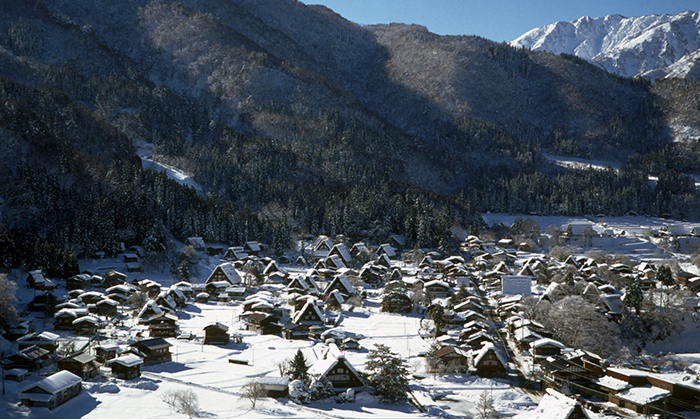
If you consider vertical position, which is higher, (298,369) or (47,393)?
(298,369)

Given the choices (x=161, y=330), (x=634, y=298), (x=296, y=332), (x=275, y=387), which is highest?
(x=634, y=298)

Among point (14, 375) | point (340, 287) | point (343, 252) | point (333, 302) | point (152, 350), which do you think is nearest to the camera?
point (14, 375)

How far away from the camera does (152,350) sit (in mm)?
37531

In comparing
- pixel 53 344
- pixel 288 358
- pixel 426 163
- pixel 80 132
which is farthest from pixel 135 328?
pixel 426 163

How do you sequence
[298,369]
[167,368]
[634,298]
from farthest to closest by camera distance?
[634,298] → [167,368] → [298,369]

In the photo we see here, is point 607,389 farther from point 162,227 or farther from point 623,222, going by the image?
point 623,222

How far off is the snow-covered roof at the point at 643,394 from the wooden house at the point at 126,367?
32.6 metres

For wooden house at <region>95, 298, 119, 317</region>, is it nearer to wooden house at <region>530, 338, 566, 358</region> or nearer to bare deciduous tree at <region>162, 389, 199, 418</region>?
bare deciduous tree at <region>162, 389, 199, 418</region>

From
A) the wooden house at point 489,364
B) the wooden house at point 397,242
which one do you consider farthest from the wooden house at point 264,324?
the wooden house at point 397,242

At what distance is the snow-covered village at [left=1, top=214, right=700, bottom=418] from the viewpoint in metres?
30.7

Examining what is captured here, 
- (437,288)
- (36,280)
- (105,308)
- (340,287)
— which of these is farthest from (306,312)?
(36,280)

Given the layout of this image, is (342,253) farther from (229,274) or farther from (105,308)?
(105,308)

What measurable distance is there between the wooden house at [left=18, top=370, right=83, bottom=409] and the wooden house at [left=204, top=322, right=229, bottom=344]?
1346cm

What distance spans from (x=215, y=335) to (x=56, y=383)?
14.4 m
